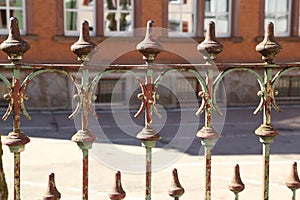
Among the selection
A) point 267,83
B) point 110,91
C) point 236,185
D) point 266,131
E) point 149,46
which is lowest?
point 110,91

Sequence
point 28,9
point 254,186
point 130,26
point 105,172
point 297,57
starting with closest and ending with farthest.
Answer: point 254,186, point 105,172, point 28,9, point 130,26, point 297,57

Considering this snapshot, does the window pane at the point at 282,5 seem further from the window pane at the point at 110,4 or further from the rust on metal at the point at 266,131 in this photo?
the rust on metal at the point at 266,131

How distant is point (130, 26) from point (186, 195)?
8.24 m

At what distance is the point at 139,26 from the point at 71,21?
6.03ft

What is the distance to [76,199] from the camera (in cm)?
486

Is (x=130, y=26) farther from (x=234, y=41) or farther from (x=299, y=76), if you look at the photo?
(x=299, y=76)

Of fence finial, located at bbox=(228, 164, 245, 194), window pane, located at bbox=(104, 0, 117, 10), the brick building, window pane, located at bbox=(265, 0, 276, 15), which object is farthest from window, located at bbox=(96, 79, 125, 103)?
fence finial, located at bbox=(228, 164, 245, 194)

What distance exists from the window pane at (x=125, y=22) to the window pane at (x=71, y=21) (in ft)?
4.19

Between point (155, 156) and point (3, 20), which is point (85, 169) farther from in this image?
point (3, 20)

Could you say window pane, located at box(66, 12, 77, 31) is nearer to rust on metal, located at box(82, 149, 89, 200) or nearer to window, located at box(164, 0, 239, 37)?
window, located at box(164, 0, 239, 37)

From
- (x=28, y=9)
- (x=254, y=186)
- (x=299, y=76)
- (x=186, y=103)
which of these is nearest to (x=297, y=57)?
(x=299, y=76)

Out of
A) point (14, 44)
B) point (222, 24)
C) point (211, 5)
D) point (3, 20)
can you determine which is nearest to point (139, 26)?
point (211, 5)

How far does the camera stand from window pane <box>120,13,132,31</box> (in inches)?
498

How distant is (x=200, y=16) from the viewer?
42.4 ft
